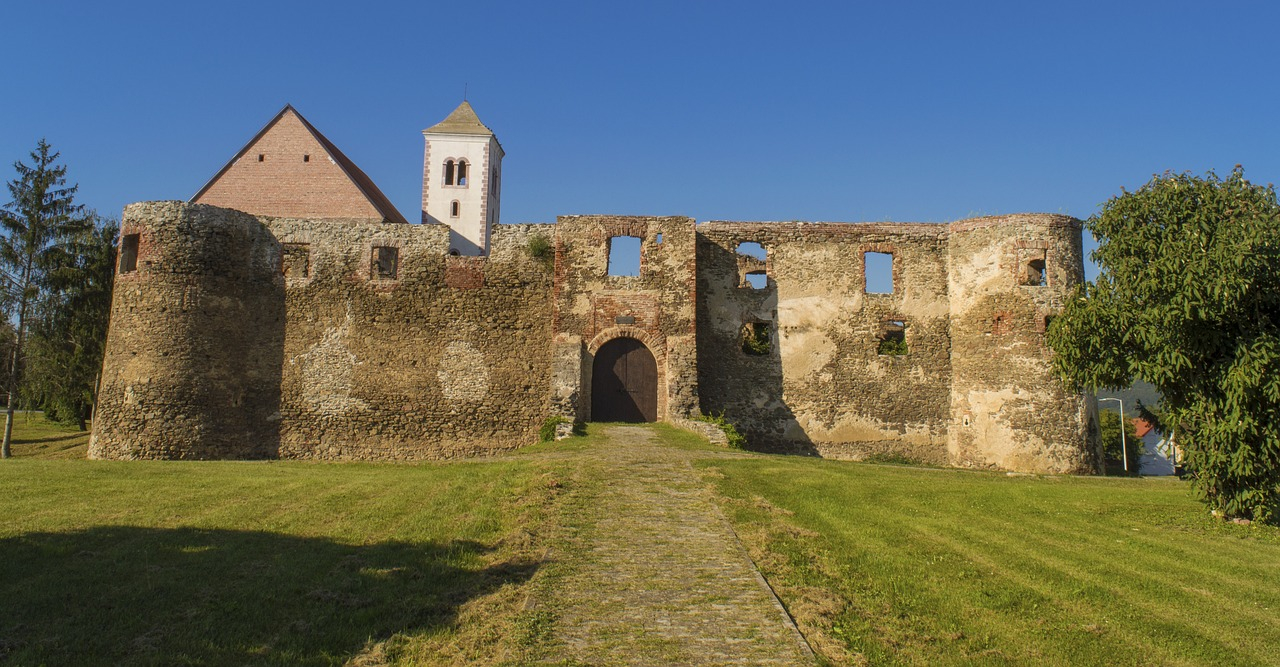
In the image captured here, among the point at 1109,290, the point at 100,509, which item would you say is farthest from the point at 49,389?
the point at 1109,290

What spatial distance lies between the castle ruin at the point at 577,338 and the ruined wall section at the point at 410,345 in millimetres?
60

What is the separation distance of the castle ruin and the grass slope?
26.0ft

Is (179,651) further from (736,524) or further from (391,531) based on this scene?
(736,524)

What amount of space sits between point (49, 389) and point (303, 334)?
484 inches

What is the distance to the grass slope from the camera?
6168 mm

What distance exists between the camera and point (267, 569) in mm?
8195

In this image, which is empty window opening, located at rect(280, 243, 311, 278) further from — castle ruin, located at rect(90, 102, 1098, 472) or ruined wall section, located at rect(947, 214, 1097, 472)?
ruined wall section, located at rect(947, 214, 1097, 472)

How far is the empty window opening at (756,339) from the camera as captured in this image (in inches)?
910

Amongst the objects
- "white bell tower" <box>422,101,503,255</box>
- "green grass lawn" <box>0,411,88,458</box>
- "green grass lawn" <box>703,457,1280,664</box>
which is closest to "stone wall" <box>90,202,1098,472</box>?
"green grass lawn" <box>0,411,88,458</box>

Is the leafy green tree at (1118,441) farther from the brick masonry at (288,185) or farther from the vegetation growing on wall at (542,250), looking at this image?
the brick masonry at (288,185)

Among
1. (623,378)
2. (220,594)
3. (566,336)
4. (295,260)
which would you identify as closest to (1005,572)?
(220,594)

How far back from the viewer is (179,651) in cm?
602

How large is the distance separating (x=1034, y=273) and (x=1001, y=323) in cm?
172

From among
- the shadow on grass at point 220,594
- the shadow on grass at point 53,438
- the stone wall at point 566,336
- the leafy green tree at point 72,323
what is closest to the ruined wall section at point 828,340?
the stone wall at point 566,336
